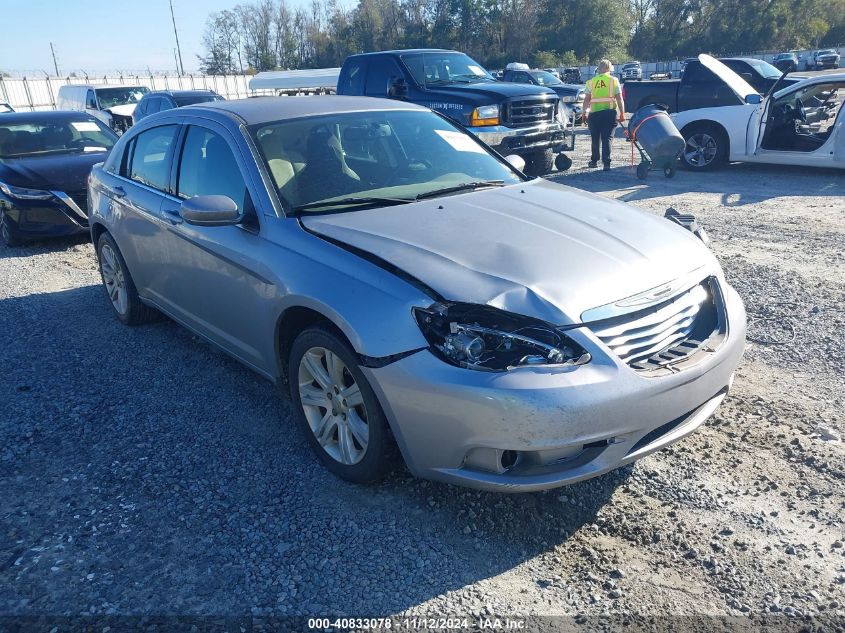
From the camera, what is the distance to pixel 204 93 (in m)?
17.4

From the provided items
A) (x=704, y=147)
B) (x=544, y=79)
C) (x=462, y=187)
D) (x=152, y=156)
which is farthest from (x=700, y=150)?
(x=544, y=79)

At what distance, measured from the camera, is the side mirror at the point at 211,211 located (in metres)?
3.64

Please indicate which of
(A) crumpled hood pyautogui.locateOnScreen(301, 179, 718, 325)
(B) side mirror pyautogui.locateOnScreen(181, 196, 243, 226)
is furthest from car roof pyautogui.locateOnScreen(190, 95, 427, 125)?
(A) crumpled hood pyautogui.locateOnScreen(301, 179, 718, 325)

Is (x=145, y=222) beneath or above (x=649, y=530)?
above

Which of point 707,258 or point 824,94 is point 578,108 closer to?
point 824,94

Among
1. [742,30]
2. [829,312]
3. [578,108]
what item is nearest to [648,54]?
[742,30]

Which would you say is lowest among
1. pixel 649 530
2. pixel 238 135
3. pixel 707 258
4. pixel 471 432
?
pixel 649 530

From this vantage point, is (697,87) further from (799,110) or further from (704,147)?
(799,110)

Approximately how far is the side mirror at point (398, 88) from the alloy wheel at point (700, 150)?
4.81m

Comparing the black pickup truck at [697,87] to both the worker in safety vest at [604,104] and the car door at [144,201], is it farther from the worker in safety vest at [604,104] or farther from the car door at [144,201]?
the car door at [144,201]

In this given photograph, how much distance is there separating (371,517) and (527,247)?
4.64 ft

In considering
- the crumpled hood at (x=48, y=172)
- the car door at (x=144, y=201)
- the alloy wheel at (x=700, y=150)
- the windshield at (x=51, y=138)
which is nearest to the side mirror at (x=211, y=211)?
the car door at (x=144, y=201)

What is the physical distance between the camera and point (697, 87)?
15.1 metres

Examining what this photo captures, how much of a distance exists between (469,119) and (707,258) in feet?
25.4
